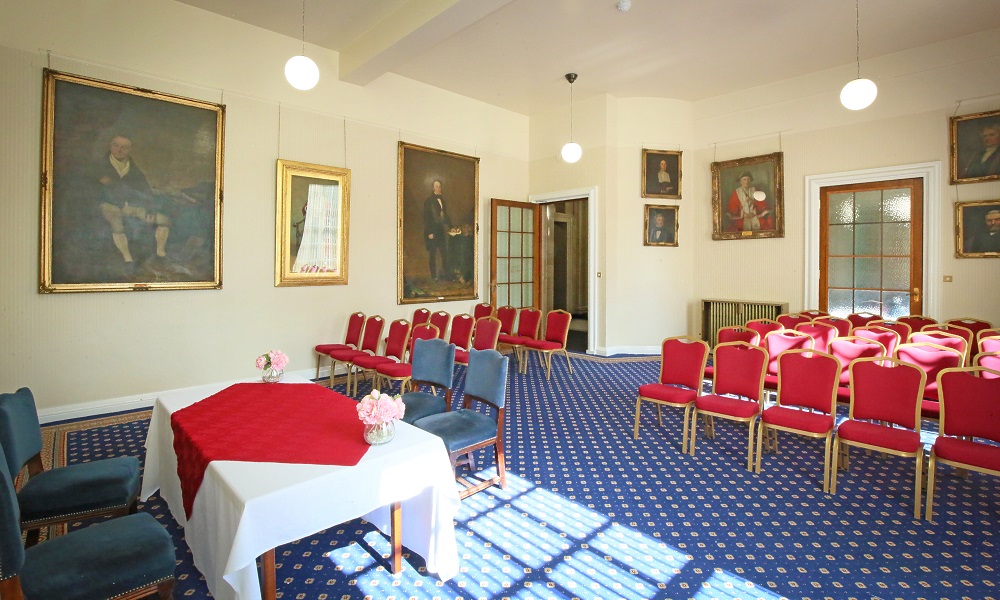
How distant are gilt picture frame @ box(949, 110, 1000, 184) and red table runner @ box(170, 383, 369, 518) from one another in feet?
25.5

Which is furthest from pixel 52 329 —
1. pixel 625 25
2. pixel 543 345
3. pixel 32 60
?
pixel 625 25

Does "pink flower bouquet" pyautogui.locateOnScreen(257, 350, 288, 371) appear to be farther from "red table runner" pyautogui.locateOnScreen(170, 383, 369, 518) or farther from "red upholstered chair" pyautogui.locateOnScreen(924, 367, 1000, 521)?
"red upholstered chair" pyautogui.locateOnScreen(924, 367, 1000, 521)

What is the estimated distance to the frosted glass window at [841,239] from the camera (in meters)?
7.68

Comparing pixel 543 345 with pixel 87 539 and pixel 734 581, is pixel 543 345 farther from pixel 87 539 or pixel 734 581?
pixel 87 539

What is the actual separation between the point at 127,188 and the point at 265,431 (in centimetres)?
411

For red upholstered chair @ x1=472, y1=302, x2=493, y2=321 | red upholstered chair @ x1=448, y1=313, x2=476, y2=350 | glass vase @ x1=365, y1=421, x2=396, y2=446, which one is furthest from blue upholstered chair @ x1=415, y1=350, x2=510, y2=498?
red upholstered chair @ x1=472, y1=302, x2=493, y2=321

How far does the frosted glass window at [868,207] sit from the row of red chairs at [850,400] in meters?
4.20

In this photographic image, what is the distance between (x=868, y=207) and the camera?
7.50 meters

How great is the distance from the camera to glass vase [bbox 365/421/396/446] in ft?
8.49

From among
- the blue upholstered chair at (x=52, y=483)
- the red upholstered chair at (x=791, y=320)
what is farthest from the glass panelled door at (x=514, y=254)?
the blue upholstered chair at (x=52, y=483)

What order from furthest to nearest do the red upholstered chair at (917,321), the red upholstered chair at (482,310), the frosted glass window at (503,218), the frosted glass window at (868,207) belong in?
the frosted glass window at (503,218), the red upholstered chair at (482,310), the frosted glass window at (868,207), the red upholstered chair at (917,321)

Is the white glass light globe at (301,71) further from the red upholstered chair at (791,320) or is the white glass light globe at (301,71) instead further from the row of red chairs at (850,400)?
the red upholstered chair at (791,320)

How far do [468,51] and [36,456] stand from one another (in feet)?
20.3

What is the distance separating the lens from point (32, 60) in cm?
487
